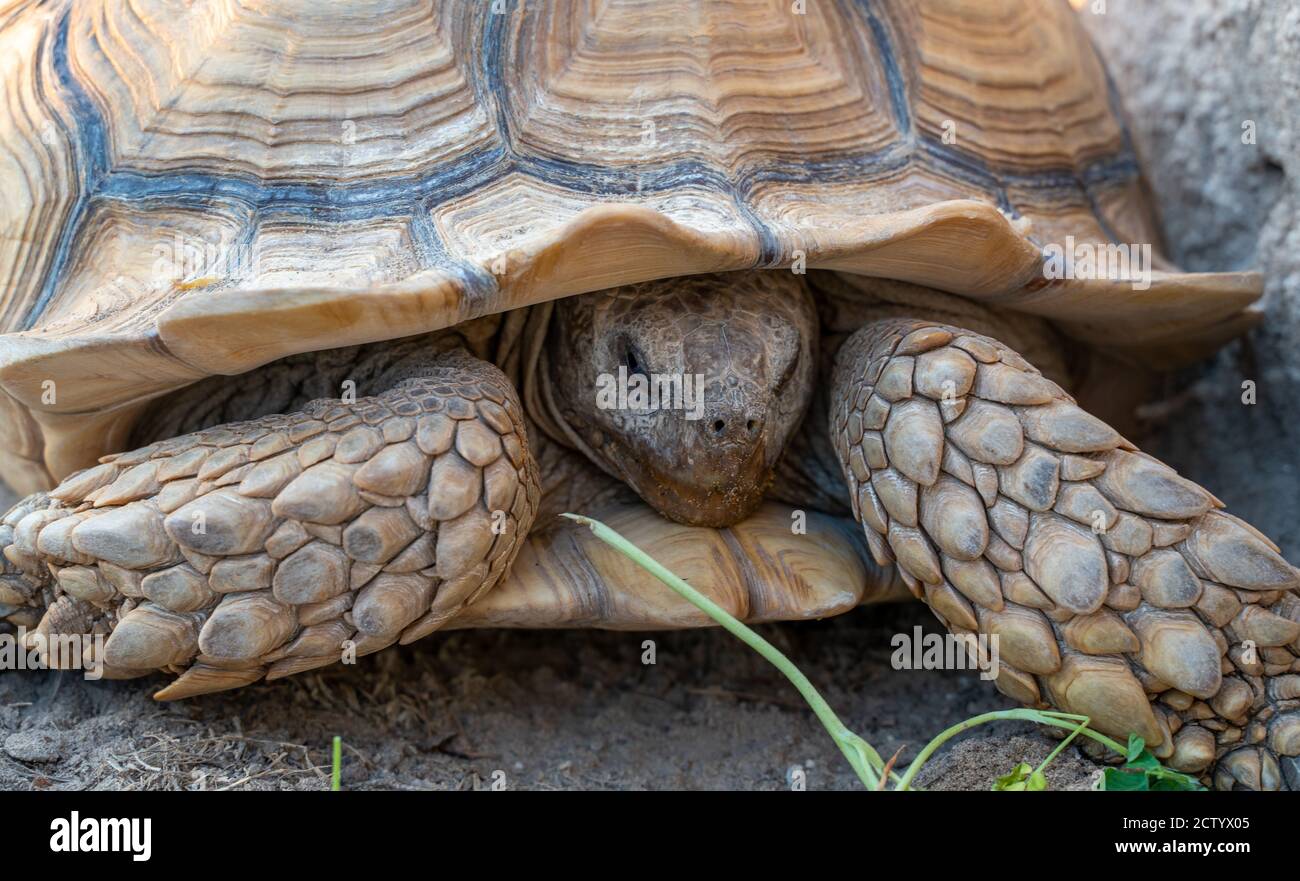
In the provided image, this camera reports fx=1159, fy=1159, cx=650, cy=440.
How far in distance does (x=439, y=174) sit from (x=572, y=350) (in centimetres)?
45

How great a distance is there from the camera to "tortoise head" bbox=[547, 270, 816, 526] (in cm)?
218

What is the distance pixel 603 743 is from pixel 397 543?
0.65 meters

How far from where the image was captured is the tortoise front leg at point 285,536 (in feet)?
6.40

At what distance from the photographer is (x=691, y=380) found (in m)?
2.18

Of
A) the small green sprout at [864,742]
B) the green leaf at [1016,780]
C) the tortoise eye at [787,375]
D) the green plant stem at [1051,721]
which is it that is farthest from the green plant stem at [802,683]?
the tortoise eye at [787,375]

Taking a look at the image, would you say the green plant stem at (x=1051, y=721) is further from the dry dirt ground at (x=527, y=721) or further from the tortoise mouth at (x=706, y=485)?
the tortoise mouth at (x=706, y=485)

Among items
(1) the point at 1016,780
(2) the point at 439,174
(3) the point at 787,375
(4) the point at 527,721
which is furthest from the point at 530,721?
(2) the point at 439,174

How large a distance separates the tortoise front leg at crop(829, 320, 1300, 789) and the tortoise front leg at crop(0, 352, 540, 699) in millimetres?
787

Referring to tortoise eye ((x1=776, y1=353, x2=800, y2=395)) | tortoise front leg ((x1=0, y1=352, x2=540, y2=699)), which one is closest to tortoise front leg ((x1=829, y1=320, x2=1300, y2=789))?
tortoise eye ((x1=776, y1=353, x2=800, y2=395))

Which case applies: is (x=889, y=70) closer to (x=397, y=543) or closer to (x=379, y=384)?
(x=379, y=384)

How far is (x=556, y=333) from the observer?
2436mm

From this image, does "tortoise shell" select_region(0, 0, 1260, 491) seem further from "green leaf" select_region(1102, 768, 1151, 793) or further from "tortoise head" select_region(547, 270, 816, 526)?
"green leaf" select_region(1102, 768, 1151, 793)

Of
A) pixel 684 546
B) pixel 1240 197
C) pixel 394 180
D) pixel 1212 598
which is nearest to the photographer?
pixel 1212 598

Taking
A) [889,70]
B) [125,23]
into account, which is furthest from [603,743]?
[125,23]
